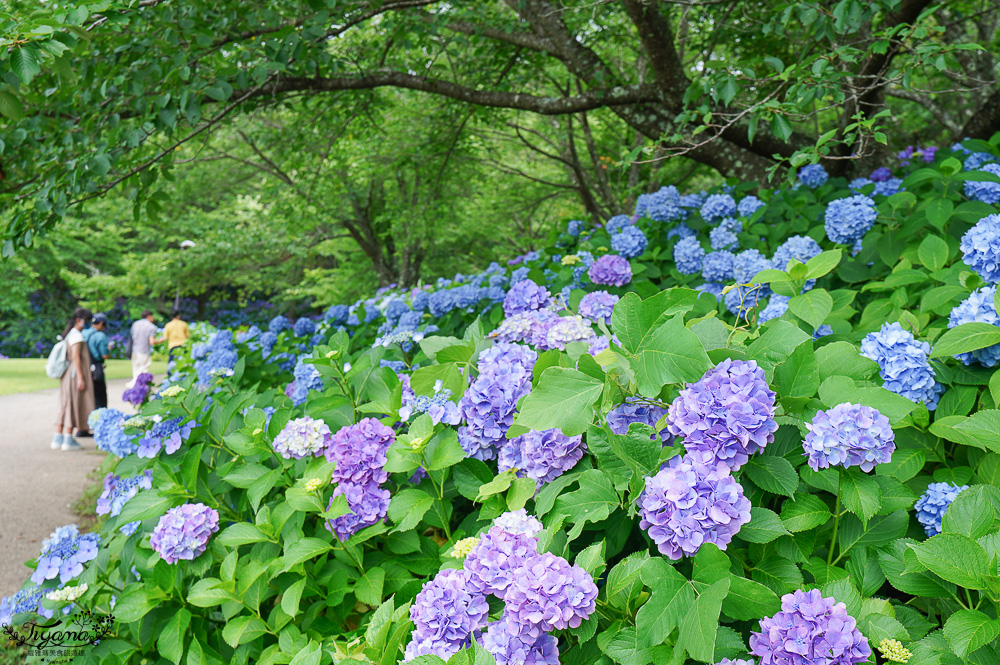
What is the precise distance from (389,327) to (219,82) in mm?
1527

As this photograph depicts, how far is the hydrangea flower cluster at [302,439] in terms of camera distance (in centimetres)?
162

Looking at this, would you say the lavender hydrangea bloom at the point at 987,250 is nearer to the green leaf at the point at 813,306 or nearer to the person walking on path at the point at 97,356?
the green leaf at the point at 813,306

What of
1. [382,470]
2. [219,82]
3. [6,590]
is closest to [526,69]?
[219,82]

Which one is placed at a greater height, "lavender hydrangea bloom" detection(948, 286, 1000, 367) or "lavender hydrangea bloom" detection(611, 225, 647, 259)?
"lavender hydrangea bloom" detection(611, 225, 647, 259)

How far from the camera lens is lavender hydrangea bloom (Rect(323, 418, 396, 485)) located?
1.47 m

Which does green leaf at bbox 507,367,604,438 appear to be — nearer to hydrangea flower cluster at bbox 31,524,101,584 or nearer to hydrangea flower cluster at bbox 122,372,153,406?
hydrangea flower cluster at bbox 31,524,101,584

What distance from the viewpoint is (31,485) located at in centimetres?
559

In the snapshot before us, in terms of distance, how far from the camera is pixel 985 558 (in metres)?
0.87

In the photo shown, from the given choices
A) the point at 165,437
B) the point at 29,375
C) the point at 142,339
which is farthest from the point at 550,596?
the point at 29,375

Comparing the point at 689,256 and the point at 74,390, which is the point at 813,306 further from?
the point at 74,390

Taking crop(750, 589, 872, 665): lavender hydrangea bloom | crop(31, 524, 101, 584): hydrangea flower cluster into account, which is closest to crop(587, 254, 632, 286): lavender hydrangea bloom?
crop(750, 589, 872, 665): lavender hydrangea bloom

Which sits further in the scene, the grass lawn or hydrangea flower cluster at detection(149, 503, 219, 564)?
the grass lawn

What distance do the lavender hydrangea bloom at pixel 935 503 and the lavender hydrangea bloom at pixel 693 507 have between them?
16.2 inches

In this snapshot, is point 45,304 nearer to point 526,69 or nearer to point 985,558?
point 526,69
